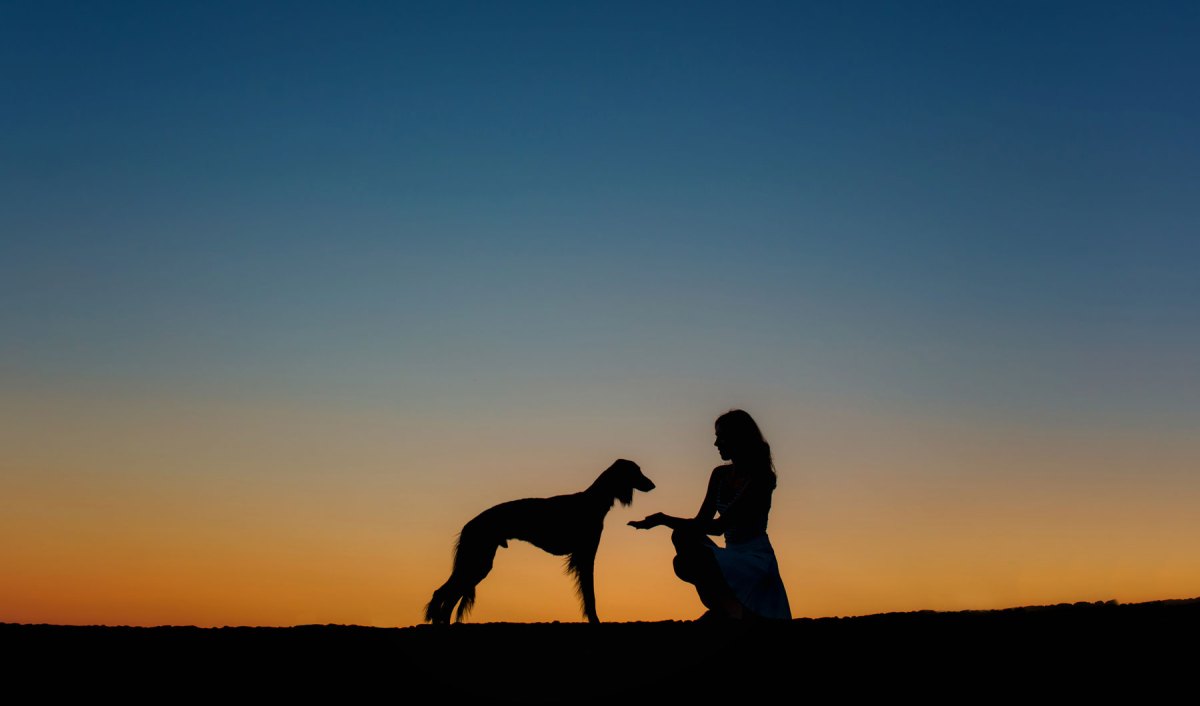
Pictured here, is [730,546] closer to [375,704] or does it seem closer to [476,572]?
[375,704]

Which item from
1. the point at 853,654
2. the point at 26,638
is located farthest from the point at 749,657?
the point at 26,638

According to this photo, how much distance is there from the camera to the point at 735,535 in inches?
269

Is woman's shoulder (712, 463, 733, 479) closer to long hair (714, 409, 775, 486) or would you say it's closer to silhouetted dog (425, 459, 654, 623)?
long hair (714, 409, 775, 486)

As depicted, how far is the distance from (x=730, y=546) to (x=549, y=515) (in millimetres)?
4399

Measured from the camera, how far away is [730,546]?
269 inches

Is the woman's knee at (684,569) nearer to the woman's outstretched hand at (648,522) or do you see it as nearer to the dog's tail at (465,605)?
the woman's outstretched hand at (648,522)

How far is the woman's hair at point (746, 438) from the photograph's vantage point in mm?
6828

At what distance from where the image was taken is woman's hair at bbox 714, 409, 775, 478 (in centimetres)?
683

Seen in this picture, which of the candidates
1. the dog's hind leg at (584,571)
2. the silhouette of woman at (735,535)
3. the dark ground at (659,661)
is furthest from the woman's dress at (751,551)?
the dog's hind leg at (584,571)

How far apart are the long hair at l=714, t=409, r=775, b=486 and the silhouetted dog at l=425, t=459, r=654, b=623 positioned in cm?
415

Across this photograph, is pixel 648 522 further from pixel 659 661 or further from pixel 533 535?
pixel 533 535

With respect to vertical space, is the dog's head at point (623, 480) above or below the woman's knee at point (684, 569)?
above

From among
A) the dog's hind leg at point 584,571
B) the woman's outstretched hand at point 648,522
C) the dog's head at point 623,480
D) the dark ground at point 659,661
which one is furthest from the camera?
the dog's head at point 623,480

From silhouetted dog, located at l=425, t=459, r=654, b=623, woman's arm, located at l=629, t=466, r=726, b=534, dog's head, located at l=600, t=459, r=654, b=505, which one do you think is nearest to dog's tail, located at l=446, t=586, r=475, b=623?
silhouetted dog, located at l=425, t=459, r=654, b=623
